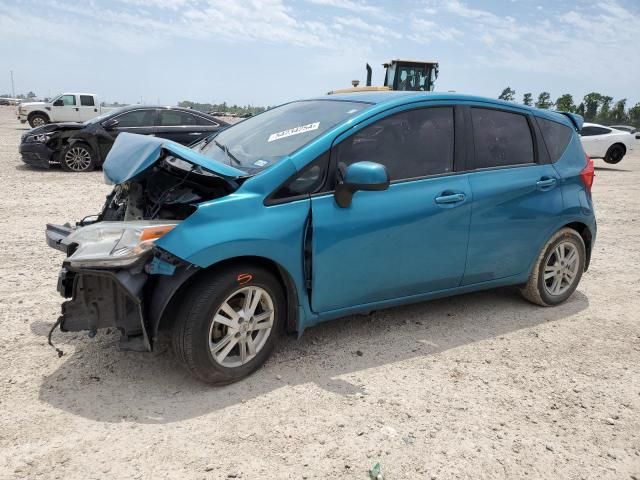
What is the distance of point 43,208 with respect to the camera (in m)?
7.48

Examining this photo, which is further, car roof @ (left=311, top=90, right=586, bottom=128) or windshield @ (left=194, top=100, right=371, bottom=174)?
car roof @ (left=311, top=90, right=586, bottom=128)

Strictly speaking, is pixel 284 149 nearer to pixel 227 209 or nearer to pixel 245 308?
pixel 227 209

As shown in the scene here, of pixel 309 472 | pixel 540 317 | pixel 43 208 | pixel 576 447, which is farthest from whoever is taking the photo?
pixel 43 208

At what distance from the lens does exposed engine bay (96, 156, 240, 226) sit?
3.17m

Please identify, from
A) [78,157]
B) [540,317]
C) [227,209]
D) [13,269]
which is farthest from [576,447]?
[78,157]

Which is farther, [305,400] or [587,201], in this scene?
[587,201]

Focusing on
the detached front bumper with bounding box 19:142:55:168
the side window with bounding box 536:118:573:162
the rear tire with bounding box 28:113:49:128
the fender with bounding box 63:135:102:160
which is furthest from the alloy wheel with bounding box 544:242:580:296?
the rear tire with bounding box 28:113:49:128

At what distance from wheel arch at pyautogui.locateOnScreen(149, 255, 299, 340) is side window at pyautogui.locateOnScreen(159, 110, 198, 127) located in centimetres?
937

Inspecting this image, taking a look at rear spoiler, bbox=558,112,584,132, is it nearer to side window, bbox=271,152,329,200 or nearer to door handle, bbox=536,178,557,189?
door handle, bbox=536,178,557,189

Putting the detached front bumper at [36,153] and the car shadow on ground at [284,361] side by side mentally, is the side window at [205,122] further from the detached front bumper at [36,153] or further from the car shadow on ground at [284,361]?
the car shadow on ground at [284,361]

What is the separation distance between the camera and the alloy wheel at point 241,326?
Answer: 10.1 feet

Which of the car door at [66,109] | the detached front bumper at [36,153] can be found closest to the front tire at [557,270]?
the detached front bumper at [36,153]

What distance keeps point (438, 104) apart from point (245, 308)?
2.03 m

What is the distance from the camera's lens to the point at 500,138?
4.16 m
